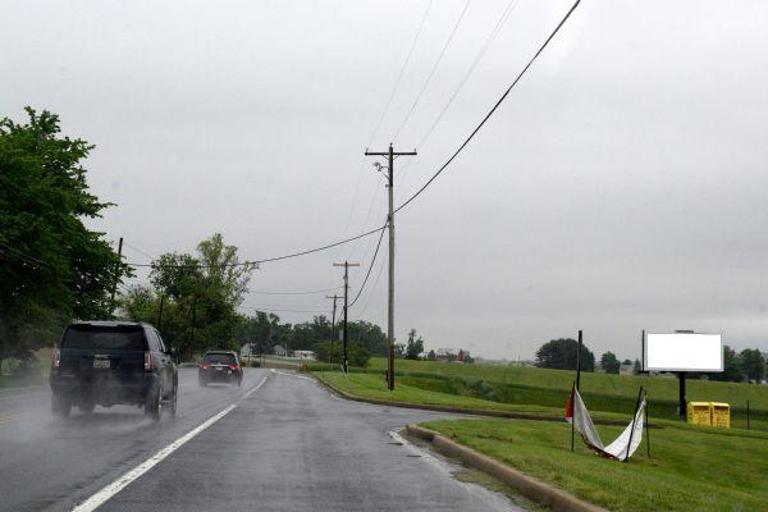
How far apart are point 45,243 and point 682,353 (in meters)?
40.9

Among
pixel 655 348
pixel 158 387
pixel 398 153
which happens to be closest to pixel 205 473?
pixel 158 387

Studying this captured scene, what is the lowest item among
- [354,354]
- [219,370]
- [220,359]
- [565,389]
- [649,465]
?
[565,389]

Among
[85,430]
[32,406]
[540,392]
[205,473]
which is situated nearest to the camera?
[205,473]

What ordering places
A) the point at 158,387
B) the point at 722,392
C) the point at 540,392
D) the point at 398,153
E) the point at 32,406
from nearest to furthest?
the point at 158,387 → the point at 32,406 → the point at 398,153 → the point at 540,392 → the point at 722,392

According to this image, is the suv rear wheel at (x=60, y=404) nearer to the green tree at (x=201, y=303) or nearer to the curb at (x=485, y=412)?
the curb at (x=485, y=412)

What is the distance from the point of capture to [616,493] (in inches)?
365

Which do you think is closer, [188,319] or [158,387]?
[158,387]

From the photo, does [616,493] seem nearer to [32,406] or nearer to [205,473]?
[205,473]

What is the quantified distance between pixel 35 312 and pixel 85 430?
24.5 m

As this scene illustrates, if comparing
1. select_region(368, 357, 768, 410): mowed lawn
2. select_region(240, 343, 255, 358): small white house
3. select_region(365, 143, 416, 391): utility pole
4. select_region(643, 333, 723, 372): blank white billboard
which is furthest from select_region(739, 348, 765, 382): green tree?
select_region(365, 143, 416, 391): utility pole

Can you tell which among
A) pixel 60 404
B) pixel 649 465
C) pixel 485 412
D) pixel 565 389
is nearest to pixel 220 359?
pixel 485 412

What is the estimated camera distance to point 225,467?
11.4 meters

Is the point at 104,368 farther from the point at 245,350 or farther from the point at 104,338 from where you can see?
the point at 245,350

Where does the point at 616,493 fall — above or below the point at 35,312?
below
